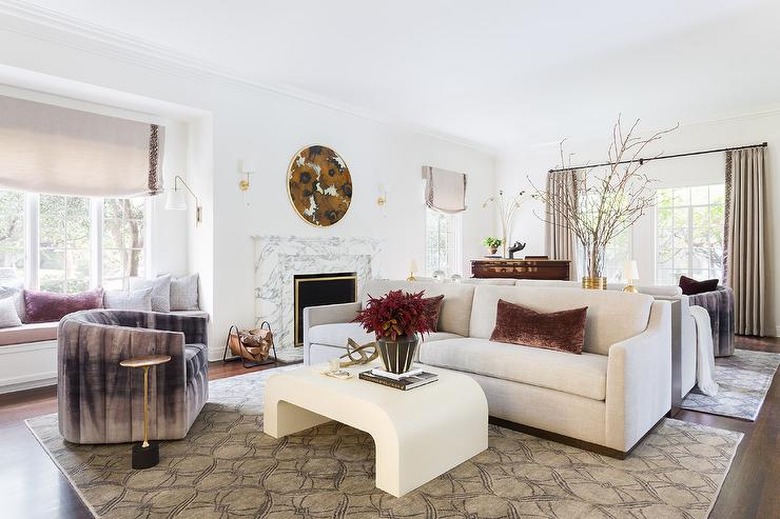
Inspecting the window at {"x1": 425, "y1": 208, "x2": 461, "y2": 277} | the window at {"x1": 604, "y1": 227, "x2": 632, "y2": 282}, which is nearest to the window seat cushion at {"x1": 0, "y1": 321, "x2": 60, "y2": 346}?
the window at {"x1": 425, "y1": 208, "x2": 461, "y2": 277}

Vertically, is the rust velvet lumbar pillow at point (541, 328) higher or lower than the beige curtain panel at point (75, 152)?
lower

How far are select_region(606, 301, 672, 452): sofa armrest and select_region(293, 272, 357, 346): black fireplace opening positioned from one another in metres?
3.81

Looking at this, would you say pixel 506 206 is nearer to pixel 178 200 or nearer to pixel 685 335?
pixel 685 335

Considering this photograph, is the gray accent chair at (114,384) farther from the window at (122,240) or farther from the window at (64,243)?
the window at (122,240)

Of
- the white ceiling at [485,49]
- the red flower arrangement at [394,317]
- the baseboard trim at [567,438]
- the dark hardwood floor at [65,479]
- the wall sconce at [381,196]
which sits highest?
the white ceiling at [485,49]

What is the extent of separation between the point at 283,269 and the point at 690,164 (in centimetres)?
587

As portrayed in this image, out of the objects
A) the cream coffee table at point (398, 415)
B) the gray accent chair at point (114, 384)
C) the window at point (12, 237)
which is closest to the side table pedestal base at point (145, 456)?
the gray accent chair at point (114, 384)

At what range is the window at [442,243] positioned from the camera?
788 cm

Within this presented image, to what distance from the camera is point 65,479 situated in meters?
2.42

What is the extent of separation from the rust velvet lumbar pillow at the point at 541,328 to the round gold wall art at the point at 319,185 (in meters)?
3.04

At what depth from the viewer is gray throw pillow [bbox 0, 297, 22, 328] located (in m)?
4.12

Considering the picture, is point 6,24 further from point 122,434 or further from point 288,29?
point 122,434

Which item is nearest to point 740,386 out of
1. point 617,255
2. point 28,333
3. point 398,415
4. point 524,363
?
point 524,363

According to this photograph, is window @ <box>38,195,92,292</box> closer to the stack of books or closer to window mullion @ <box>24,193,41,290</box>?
window mullion @ <box>24,193,41,290</box>
